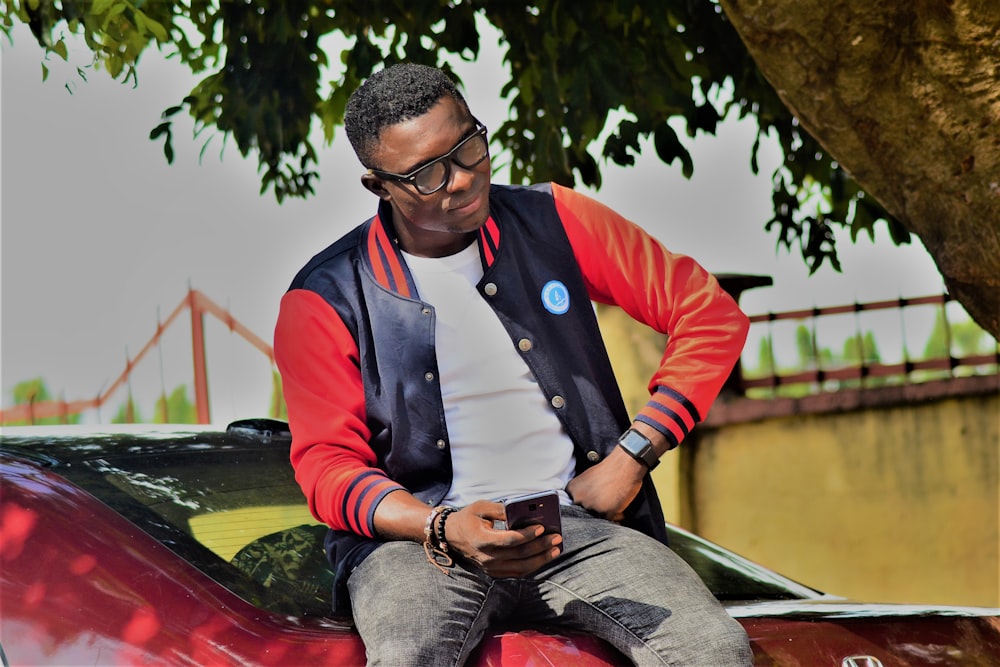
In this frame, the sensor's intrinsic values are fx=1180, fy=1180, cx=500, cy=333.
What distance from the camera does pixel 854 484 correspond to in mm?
6715

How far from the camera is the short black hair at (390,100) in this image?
228 centimetres

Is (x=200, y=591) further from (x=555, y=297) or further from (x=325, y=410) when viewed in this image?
(x=555, y=297)

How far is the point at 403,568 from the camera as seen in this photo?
6.90 feet

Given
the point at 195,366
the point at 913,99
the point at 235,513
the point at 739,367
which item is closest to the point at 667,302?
the point at 235,513

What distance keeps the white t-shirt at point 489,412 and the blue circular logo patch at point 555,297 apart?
0.11m

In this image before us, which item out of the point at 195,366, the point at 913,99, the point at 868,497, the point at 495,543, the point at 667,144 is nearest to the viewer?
the point at 495,543

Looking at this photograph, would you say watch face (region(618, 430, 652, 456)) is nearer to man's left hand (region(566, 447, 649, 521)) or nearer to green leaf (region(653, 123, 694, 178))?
man's left hand (region(566, 447, 649, 521))

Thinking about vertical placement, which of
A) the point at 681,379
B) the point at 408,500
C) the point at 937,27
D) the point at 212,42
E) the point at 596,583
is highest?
the point at 212,42

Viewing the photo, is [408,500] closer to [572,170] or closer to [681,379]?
[681,379]

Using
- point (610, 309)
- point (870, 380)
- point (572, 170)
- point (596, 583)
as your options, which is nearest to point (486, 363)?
point (596, 583)

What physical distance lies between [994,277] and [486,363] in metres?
1.53

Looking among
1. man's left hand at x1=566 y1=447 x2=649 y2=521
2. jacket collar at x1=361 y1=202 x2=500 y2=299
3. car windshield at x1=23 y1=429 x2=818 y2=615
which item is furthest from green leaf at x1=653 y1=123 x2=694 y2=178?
man's left hand at x1=566 y1=447 x2=649 y2=521

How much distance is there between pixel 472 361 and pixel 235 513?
25.4 inches

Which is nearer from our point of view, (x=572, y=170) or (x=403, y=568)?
(x=403, y=568)
